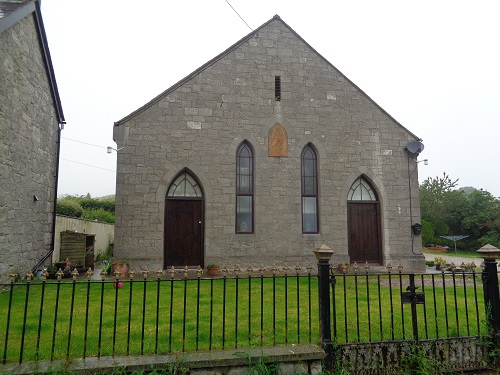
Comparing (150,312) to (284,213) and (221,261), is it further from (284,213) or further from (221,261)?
(284,213)

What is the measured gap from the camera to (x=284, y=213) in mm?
11453

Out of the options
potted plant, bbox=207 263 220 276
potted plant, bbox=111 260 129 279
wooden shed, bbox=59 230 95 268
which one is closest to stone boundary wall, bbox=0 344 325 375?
potted plant, bbox=207 263 220 276

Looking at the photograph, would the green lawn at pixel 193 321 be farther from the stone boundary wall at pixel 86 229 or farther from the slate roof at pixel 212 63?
the slate roof at pixel 212 63

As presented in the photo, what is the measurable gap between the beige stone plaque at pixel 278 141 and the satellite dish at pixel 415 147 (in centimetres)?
436

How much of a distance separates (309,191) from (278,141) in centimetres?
196

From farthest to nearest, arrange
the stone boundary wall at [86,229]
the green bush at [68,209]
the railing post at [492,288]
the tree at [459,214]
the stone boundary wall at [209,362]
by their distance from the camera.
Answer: the tree at [459,214] → the green bush at [68,209] → the stone boundary wall at [86,229] → the railing post at [492,288] → the stone boundary wall at [209,362]

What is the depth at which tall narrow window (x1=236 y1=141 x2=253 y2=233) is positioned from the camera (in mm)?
11367

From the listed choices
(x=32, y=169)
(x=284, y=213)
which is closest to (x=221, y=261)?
(x=284, y=213)

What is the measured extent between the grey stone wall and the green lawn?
1.65 m

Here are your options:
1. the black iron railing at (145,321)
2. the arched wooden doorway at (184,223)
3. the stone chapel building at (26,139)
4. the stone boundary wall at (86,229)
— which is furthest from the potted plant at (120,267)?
the stone boundary wall at (86,229)

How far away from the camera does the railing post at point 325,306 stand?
4277 mm

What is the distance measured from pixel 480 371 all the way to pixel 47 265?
445 inches

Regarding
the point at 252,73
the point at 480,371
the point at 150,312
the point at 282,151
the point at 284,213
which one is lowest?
the point at 480,371

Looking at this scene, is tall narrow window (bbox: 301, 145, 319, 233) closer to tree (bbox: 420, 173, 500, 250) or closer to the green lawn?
the green lawn
